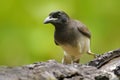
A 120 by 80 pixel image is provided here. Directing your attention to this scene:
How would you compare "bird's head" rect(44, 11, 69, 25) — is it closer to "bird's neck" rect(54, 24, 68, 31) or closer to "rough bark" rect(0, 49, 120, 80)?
"bird's neck" rect(54, 24, 68, 31)

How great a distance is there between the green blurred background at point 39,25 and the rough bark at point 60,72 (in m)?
1.31

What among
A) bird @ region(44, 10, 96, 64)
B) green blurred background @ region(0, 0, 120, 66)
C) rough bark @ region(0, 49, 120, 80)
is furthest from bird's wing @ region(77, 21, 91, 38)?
rough bark @ region(0, 49, 120, 80)

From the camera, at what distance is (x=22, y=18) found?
6.20m

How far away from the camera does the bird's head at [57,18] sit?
6441mm

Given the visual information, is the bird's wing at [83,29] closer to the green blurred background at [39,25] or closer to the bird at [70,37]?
the bird at [70,37]

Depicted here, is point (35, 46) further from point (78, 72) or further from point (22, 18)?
point (78, 72)

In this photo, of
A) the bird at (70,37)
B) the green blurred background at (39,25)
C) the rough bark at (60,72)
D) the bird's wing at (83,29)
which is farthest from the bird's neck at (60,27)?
the rough bark at (60,72)

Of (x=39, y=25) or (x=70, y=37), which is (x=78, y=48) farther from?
(x=39, y=25)

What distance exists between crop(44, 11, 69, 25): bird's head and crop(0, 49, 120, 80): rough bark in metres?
1.64

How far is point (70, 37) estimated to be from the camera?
695 centimetres

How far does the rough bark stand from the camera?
4124mm

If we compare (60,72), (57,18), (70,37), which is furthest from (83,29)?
(60,72)

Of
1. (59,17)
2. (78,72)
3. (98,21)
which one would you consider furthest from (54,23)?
(78,72)

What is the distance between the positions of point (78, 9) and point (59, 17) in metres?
0.65
